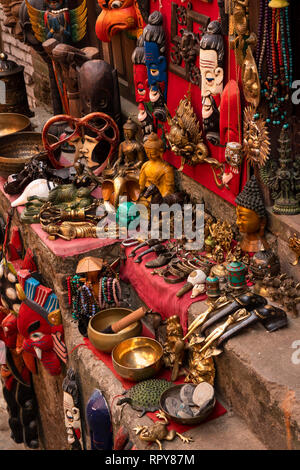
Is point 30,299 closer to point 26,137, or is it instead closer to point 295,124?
point 26,137

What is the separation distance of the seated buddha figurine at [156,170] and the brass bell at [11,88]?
128 inches

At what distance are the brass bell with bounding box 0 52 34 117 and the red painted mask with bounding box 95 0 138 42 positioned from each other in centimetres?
225

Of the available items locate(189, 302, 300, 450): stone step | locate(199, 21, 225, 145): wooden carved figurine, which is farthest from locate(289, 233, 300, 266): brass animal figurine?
locate(199, 21, 225, 145): wooden carved figurine

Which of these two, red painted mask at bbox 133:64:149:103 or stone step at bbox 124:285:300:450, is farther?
red painted mask at bbox 133:64:149:103

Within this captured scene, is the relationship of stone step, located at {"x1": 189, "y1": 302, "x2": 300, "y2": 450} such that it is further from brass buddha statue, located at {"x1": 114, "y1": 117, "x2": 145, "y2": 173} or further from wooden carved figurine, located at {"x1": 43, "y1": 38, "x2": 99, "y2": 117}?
wooden carved figurine, located at {"x1": 43, "y1": 38, "x2": 99, "y2": 117}

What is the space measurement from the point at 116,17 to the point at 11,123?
8.07 ft

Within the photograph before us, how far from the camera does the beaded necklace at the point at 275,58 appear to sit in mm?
4918

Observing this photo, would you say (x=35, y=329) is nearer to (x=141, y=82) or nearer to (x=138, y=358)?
(x=138, y=358)

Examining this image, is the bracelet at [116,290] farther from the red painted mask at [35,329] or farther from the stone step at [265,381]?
the stone step at [265,381]

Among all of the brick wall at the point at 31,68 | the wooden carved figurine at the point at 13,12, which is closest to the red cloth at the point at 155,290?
→ the wooden carved figurine at the point at 13,12

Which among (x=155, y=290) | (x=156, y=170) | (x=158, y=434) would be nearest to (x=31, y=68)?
(x=156, y=170)

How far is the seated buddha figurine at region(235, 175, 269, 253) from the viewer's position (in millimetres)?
5512

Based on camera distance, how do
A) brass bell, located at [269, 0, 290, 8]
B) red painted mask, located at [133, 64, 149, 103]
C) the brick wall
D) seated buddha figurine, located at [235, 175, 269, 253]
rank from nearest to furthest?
brass bell, located at [269, 0, 290, 8], seated buddha figurine, located at [235, 175, 269, 253], red painted mask, located at [133, 64, 149, 103], the brick wall

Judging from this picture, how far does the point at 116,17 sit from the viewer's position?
7.11 m
